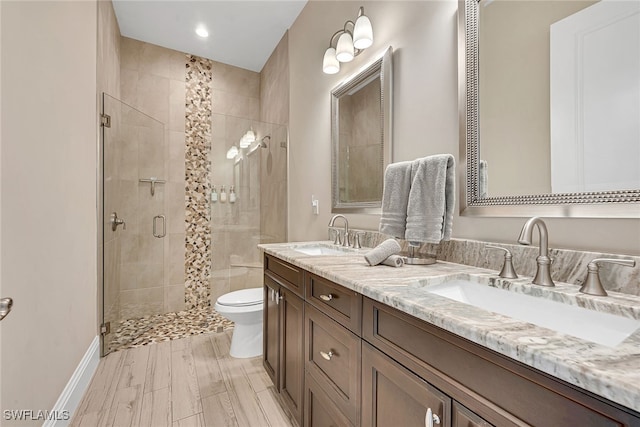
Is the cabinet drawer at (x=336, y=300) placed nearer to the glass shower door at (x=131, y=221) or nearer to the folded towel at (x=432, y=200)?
the folded towel at (x=432, y=200)

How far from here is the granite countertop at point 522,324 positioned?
38 centimetres

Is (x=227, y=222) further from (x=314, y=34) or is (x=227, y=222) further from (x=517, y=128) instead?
(x=517, y=128)

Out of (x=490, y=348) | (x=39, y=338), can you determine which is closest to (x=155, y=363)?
(x=39, y=338)

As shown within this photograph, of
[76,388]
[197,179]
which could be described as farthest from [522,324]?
[197,179]

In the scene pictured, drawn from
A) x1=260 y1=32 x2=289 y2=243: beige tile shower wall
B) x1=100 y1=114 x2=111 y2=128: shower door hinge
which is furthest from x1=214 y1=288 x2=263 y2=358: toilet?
x1=100 y1=114 x2=111 y2=128: shower door hinge

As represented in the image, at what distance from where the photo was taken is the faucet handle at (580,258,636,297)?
2.33 feet

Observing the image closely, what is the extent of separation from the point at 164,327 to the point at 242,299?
1100 mm

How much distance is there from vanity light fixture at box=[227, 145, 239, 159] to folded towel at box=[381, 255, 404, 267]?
82.3 inches

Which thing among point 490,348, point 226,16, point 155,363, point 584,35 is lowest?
point 155,363

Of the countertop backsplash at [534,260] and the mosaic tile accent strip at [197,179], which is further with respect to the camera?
the mosaic tile accent strip at [197,179]

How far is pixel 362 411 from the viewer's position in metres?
0.89

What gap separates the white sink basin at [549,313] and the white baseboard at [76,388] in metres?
1.83

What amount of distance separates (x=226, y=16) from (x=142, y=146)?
1.43m

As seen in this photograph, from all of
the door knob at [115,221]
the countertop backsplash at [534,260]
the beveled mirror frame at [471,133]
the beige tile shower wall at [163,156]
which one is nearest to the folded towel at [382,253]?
the countertop backsplash at [534,260]
